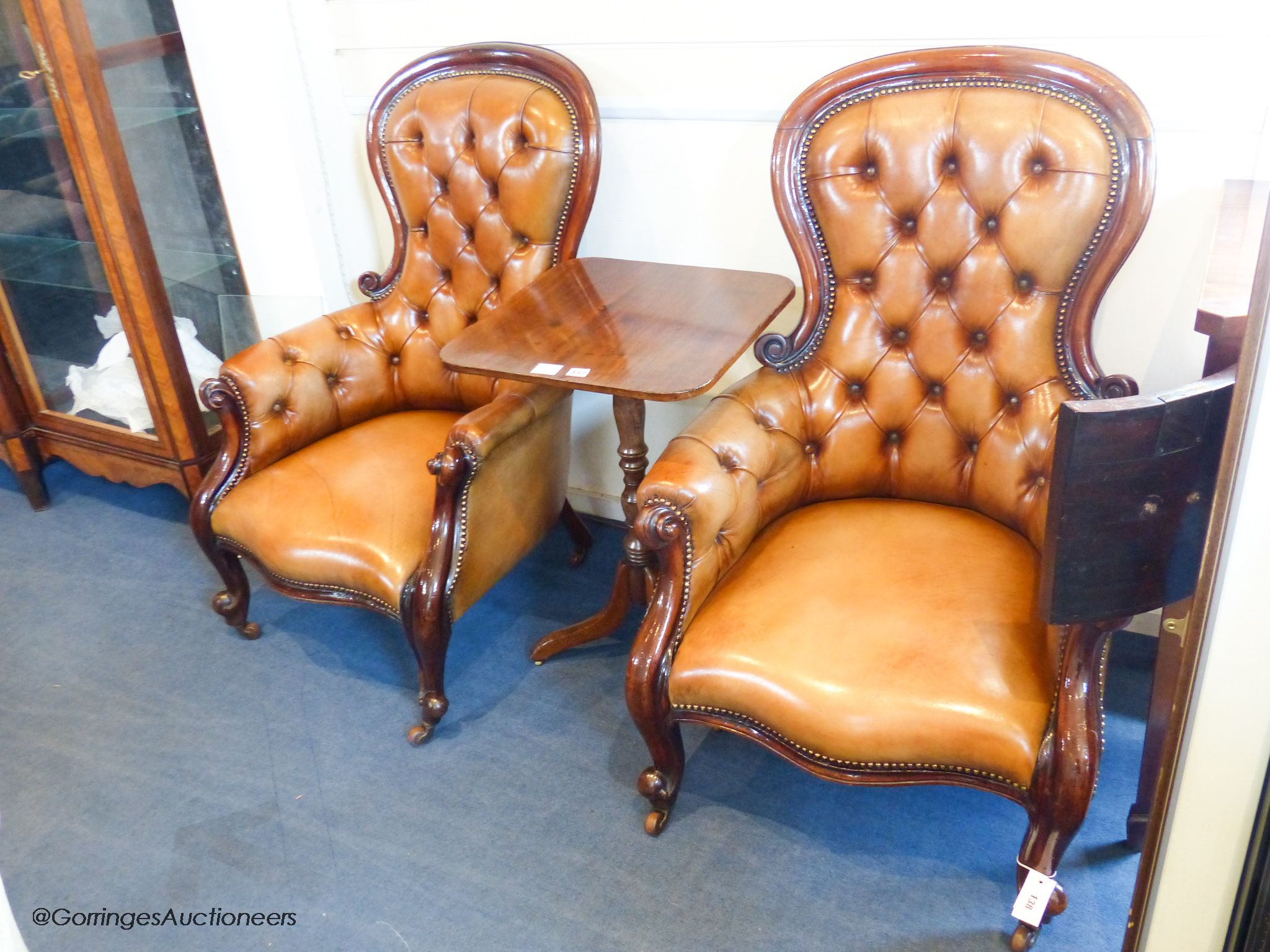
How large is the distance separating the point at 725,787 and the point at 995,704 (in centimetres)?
60

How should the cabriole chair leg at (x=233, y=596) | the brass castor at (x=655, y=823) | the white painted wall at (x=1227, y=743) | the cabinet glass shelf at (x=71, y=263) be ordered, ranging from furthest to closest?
the cabinet glass shelf at (x=71, y=263) → the cabriole chair leg at (x=233, y=596) → the brass castor at (x=655, y=823) → the white painted wall at (x=1227, y=743)

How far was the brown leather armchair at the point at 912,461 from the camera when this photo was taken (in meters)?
1.34

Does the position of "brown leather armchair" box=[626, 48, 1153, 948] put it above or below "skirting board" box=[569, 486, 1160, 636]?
above

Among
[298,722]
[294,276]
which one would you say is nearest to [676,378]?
[298,722]

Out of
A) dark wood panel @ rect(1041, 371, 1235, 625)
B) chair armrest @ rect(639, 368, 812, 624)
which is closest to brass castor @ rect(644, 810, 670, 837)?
chair armrest @ rect(639, 368, 812, 624)

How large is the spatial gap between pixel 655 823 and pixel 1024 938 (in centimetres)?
57

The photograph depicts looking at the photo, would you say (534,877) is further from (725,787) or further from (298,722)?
(298,722)

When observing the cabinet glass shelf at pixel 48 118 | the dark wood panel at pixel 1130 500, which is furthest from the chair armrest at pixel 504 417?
the cabinet glass shelf at pixel 48 118

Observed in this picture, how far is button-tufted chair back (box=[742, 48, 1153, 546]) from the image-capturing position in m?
1.50

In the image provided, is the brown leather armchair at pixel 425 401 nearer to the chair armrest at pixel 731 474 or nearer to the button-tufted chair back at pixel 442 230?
the button-tufted chair back at pixel 442 230

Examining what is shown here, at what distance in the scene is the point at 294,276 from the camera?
250 cm

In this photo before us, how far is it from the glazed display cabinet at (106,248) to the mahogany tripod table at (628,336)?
1.05 metres

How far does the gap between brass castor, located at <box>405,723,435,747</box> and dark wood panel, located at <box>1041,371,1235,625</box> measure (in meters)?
1.17

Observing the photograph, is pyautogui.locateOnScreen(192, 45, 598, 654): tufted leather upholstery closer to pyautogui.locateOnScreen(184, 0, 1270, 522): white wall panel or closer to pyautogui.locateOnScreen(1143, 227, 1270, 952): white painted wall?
pyautogui.locateOnScreen(184, 0, 1270, 522): white wall panel
